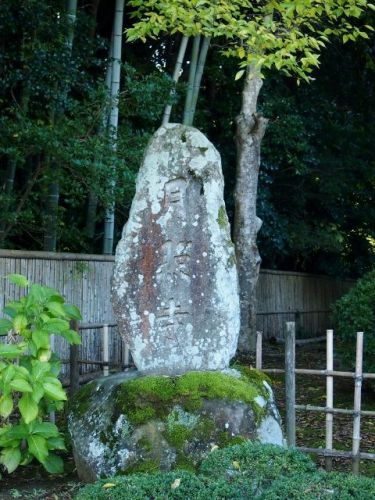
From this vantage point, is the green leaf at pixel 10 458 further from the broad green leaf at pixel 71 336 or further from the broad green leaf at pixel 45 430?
the broad green leaf at pixel 71 336

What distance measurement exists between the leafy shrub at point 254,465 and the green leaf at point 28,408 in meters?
1.28

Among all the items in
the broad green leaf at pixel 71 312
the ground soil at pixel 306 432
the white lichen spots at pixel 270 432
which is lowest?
the ground soil at pixel 306 432

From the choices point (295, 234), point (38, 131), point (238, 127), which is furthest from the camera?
point (295, 234)

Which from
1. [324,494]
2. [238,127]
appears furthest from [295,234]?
[324,494]

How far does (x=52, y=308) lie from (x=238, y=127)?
7.23 metres

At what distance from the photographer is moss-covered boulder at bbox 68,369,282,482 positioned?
19.2 ft

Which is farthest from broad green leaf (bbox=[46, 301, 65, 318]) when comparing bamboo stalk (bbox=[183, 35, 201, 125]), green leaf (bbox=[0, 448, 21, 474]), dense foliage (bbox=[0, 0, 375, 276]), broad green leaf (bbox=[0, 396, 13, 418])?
bamboo stalk (bbox=[183, 35, 201, 125])

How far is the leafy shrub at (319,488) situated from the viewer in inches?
175

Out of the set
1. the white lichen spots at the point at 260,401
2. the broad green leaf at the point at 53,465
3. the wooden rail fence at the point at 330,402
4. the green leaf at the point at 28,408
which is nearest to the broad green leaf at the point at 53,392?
the green leaf at the point at 28,408

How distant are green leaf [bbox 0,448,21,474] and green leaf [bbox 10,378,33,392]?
0.74 m

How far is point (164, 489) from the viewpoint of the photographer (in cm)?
463

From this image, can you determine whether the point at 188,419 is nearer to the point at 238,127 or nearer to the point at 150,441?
the point at 150,441

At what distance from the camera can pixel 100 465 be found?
19.5 ft

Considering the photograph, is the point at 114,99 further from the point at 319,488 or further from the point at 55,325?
the point at 319,488
